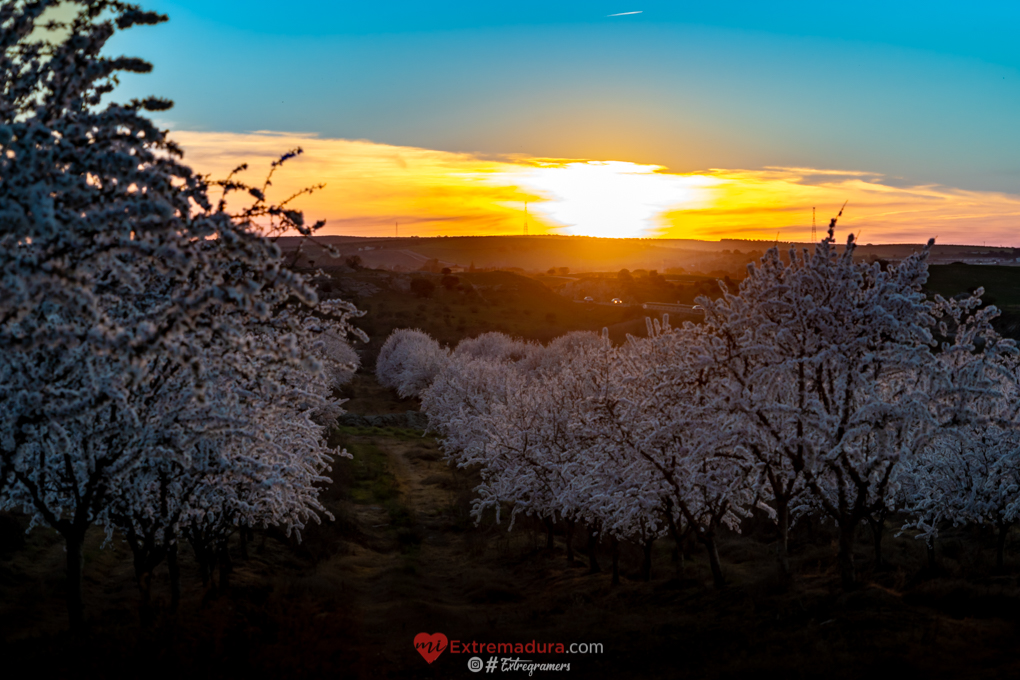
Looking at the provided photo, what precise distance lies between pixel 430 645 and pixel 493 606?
6.50m

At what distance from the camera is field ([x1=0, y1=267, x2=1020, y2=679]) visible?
12.2 meters

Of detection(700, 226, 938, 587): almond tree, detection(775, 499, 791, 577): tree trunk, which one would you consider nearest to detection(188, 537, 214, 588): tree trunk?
detection(700, 226, 938, 587): almond tree

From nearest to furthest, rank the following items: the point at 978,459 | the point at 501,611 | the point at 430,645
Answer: the point at 430,645, the point at 501,611, the point at 978,459

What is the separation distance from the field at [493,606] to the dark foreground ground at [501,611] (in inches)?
2.3

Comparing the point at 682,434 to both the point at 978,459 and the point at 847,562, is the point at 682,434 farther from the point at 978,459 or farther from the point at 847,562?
the point at 978,459

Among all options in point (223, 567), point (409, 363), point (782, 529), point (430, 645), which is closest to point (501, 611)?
point (430, 645)

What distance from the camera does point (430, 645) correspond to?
1811 centimetres

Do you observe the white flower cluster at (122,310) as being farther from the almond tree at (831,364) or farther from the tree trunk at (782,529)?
the tree trunk at (782,529)

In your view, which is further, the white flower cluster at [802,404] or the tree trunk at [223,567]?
the tree trunk at [223,567]

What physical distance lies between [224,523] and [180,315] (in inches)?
505

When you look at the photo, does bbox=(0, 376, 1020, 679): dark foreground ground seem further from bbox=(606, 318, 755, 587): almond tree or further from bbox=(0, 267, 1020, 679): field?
bbox=(606, 318, 755, 587): almond tree

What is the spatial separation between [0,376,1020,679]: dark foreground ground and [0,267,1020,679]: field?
0.06 m

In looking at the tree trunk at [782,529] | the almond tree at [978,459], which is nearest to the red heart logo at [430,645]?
the tree trunk at [782,529]

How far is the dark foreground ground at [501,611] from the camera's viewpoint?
1209 cm
